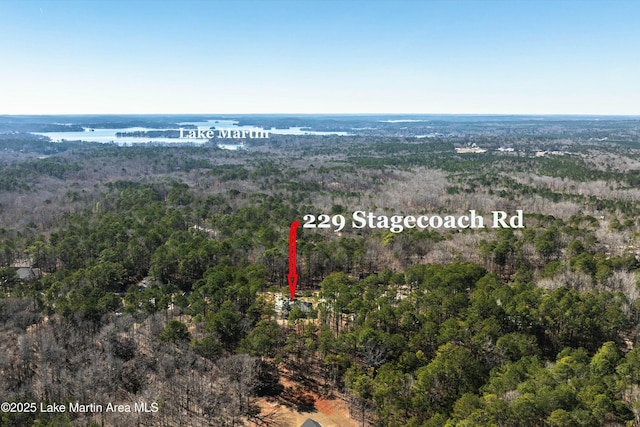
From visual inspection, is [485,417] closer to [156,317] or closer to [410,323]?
[410,323]

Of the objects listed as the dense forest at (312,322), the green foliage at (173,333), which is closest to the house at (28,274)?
the dense forest at (312,322)

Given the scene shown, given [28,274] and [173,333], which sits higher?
[173,333]

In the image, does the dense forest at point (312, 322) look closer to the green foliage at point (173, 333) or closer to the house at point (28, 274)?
the green foliage at point (173, 333)

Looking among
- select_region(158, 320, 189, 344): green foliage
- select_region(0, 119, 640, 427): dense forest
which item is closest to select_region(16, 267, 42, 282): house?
select_region(0, 119, 640, 427): dense forest

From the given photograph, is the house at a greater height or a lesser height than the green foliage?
lesser

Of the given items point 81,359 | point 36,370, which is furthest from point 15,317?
point 81,359

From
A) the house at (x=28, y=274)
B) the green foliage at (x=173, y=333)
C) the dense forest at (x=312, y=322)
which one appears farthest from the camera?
the house at (x=28, y=274)

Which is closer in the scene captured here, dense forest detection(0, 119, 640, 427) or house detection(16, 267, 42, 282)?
dense forest detection(0, 119, 640, 427)

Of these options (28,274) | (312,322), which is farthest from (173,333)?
(28,274)

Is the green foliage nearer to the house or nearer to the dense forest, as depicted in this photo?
the dense forest

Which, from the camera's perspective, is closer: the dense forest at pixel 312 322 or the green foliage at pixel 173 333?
the dense forest at pixel 312 322

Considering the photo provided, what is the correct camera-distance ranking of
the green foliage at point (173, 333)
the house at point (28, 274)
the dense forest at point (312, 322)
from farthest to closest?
1. the house at point (28, 274)
2. the green foliage at point (173, 333)
3. the dense forest at point (312, 322)

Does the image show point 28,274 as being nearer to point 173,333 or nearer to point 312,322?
point 173,333
